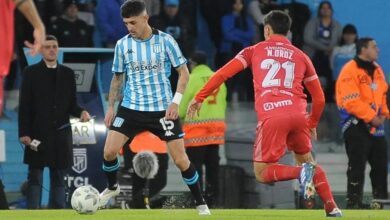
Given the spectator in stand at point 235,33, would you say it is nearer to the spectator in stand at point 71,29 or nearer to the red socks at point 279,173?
the spectator in stand at point 71,29

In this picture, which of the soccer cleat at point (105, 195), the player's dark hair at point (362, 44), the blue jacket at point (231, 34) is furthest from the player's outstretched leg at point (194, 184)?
the blue jacket at point (231, 34)

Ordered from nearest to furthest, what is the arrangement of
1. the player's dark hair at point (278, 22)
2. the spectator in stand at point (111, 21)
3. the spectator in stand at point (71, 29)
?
the player's dark hair at point (278, 22), the spectator in stand at point (71, 29), the spectator in stand at point (111, 21)

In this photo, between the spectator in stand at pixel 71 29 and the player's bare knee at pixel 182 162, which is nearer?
the player's bare knee at pixel 182 162

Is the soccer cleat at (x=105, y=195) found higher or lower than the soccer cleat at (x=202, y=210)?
higher

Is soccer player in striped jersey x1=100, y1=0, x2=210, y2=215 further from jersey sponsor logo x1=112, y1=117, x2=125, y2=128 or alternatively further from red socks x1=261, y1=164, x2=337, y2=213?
red socks x1=261, y1=164, x2=337, y2=213

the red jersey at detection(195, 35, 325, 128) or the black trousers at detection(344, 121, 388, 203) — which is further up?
Answer: the red jersey at detection(195, 35, 325, 128)

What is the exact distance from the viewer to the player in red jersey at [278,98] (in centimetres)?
1195

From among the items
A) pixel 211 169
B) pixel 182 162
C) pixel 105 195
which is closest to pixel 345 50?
pixel 211 169

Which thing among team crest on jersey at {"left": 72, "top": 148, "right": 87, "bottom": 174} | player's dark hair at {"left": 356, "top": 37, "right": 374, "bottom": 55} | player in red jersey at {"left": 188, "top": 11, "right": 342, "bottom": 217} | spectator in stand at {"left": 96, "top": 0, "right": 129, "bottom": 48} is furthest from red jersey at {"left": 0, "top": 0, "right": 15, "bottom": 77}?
spectator in stand at {"left": 96, "top": 0, "right": 129, "bottom": 48}

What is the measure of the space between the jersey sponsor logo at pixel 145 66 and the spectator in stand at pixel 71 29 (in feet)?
19.0

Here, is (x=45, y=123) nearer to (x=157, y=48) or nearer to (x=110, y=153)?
(x=110, y=153)

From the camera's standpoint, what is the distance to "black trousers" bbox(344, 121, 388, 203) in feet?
56.1

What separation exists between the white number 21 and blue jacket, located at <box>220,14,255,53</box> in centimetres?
809

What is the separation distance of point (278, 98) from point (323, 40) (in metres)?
8.98
